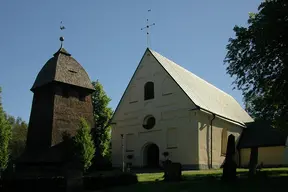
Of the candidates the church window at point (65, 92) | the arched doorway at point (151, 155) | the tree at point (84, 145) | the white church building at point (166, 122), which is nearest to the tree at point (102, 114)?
the white church building at point (166, 122)

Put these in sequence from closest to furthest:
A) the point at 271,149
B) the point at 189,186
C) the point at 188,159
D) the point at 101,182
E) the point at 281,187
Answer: the point at 281,187 < the point at 189,186 < the point at 101,182 < the point at 188,159 < the point at 271,149

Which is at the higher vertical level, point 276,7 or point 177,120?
point 276,7

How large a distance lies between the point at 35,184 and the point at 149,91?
16216 mm

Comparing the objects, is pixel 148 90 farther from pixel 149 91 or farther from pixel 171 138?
pixel 171 138

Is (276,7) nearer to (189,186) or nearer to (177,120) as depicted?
(189,186)

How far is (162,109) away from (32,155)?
38.6 ft

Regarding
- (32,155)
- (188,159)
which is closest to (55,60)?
(32,155)

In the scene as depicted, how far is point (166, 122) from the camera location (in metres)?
30.6

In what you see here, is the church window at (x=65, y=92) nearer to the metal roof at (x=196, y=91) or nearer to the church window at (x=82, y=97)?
the church window at (x=82, y=97)

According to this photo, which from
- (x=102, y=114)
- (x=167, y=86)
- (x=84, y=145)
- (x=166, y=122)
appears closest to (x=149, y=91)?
(x=167, y=86)

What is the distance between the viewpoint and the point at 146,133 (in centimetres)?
3191

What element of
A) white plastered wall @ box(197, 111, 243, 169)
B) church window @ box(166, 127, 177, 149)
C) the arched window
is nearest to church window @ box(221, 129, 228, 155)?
white plastered wall @ box(197, 111, 243, 169)

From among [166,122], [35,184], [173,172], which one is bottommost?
[35,184]

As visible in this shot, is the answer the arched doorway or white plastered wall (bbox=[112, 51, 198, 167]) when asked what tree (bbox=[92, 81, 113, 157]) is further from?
the arched doorway
